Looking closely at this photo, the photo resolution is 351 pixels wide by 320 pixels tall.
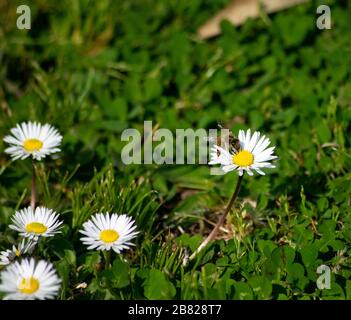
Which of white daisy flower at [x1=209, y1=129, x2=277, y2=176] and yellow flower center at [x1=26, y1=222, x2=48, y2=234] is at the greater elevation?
white daisy flower at [x1=209, y1=129, x2=277, y2=176]

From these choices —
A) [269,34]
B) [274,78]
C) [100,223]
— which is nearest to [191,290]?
[100,223]

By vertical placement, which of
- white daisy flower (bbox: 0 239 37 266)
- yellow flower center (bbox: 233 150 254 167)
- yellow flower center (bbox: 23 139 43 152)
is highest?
yellow flower center (bbox: 23 139 43 152)

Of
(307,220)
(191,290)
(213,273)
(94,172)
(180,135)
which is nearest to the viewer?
(191,290)

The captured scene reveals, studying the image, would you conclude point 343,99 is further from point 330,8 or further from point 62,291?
point 62,291

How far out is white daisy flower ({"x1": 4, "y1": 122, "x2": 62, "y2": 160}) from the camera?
94.8 inches

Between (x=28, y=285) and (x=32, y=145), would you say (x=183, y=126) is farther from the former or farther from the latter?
(x=28, y=285)

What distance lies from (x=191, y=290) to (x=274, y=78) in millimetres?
1604

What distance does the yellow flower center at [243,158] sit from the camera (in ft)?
7.22

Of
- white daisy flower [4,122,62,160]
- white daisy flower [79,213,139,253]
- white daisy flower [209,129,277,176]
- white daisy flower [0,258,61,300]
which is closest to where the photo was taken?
white daisy flower [0,258,61,300]

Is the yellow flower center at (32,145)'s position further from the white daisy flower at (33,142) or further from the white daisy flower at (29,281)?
the white daisy flower at (29,281)

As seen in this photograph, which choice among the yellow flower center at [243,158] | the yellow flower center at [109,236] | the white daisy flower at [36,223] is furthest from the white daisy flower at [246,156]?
the white daisy flower at [36,223]

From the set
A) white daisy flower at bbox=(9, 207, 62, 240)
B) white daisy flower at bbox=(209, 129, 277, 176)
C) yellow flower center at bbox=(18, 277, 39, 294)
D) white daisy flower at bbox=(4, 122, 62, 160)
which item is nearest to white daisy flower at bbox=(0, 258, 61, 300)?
yellow flower center at bbox=(18, 277, 39, 294)

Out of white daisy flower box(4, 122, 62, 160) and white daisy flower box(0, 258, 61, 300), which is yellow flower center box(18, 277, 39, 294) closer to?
white daisy flower box(0, 258, 61, 300)

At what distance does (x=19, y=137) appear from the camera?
8.12 ft
